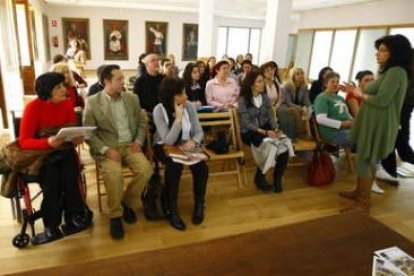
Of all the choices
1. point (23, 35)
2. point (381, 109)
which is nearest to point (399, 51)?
point (381, 109)

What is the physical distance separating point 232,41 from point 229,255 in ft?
51.4

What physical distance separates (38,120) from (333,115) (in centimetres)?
284

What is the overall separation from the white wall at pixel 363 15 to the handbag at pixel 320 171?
6.43m

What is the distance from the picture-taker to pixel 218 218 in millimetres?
2721

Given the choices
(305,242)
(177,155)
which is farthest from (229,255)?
(177,155)

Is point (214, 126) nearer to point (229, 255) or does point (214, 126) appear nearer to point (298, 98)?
point (298, 98)

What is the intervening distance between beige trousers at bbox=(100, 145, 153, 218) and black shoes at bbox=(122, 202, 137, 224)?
0.03 m

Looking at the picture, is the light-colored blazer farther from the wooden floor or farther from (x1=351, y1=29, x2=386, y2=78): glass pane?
(x1=351, y1=29, x2=386, y2=78): glass pane

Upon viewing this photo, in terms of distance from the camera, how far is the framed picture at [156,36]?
45.5ft

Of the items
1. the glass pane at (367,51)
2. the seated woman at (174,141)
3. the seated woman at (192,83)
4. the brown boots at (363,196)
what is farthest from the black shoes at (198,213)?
the glass pane at (367,51)

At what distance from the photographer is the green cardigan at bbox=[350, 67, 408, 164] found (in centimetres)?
257

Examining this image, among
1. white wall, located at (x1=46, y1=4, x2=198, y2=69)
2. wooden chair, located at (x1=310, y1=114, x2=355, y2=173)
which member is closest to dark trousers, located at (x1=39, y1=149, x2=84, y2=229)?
wooden chair, located at (x1=310, y1=114, x2=355, y2=173)

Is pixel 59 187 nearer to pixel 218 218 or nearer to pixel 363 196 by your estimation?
pixel 218 218

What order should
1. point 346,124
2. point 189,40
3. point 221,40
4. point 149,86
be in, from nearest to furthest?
1. point 149,86
2. point 346,124
3. point 189,40
4. point 221,40
